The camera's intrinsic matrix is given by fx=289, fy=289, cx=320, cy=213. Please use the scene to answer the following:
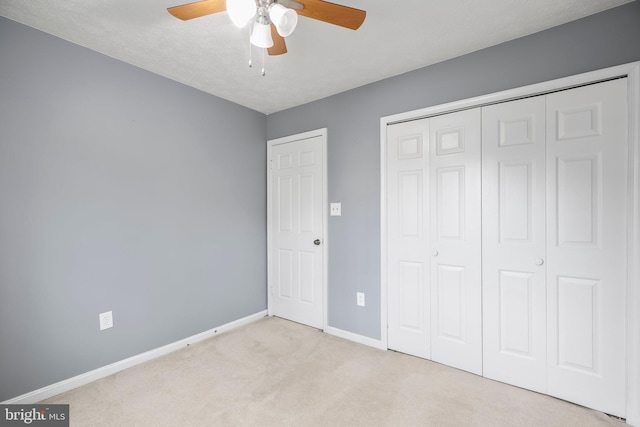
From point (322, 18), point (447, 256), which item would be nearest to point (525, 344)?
point (447, 256)

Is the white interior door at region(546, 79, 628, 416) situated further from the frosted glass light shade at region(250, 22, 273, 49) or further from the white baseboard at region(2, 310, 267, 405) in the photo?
the white baseboard at region(2, 310, 267, 405)

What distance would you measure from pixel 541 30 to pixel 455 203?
1.26 m

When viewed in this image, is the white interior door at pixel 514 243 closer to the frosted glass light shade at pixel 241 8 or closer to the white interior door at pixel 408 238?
the white interior door at pixel 408 238

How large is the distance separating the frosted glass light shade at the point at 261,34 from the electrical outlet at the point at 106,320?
7.22 feet

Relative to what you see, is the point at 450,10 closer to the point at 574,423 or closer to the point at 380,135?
the point at 380,135

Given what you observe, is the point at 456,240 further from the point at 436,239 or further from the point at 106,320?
the point at 106,320

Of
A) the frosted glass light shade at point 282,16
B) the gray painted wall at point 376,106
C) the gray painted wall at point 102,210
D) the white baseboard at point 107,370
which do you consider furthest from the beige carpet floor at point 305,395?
the frosted glass light shade at point 282,16

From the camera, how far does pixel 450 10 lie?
5.70 feet

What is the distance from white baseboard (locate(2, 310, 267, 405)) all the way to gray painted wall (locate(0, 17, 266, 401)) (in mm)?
44

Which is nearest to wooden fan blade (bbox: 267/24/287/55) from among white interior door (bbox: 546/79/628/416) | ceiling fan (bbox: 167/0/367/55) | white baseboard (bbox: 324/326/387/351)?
ceiling fan (bbox: 167/0/367/55)

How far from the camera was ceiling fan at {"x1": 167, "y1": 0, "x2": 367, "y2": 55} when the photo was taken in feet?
4.08

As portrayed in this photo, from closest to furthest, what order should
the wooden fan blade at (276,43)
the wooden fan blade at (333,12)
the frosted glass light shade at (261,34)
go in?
the wooden fan blade at (333,12), the frosted glass light shade at (261,34), the wooden fan blade at (276,43)

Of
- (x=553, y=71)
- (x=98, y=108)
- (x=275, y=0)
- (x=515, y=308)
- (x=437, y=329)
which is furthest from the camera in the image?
(x=437, y=329)

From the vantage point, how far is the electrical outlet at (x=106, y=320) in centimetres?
218
